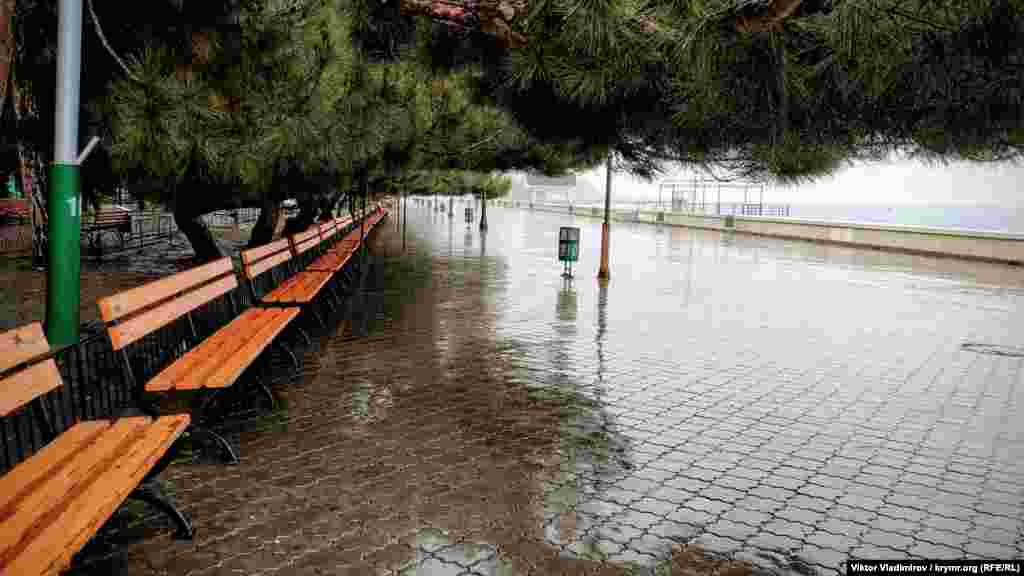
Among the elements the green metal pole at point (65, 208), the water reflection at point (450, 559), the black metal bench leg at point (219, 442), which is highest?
the green metal pole at point (65, 208)

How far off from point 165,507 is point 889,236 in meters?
28.6

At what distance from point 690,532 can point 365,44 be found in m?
4.55

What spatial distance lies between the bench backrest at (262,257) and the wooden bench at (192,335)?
74 centimetres

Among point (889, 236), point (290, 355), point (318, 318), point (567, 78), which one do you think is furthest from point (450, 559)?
point (889, 236)

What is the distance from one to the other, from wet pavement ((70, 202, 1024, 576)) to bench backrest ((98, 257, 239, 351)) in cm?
86

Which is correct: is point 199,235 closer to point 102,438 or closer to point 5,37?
point 5,37

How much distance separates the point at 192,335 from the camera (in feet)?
18.5

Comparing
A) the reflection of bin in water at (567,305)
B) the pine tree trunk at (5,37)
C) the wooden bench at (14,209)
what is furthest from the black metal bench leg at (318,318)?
the wooden bench at (14,209)

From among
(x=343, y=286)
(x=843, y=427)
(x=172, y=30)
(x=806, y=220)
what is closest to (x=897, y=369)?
(x=843, y=427)

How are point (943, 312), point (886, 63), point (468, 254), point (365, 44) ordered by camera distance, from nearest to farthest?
point (886, 63)
point (365, 44)
point (943, 312)
point (468, 254)

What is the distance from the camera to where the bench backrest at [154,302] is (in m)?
4.17

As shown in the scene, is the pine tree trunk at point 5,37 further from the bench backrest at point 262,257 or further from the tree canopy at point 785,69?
the bench backrest at point 262,257

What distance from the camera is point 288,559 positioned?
3.50m

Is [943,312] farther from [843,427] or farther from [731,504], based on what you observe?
[731,504]
